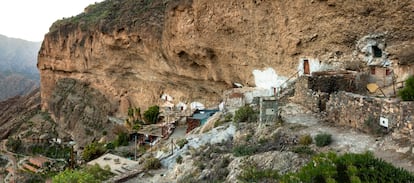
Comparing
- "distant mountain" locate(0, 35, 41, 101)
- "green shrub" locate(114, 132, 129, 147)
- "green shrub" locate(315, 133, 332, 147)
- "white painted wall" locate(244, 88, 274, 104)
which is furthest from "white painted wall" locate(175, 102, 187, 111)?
"distant mountain" locate(0, 35, 41, 101)

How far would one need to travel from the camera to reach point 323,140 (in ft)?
27.9

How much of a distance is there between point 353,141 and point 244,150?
2424 millimetres

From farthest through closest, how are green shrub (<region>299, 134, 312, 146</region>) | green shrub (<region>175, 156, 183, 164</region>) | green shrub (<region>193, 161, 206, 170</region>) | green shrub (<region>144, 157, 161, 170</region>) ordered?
green shrub (<region>144, 157, 161, 170</region>) → green shrub (<region>175, 156, 183, 164</region>) → green shrub (<region>193, 161, 206, 170</region>) → green shrub (<region>299, 134, 312, 146</region>)

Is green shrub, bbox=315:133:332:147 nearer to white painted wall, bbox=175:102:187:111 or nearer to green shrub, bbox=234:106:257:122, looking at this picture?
green shrub, bbox=234:106:257:122

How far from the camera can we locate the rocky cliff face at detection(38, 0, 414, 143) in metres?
15.5

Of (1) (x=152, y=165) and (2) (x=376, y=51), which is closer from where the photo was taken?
(1) (x=152, y=165)

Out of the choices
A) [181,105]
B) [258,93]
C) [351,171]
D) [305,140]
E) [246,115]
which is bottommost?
[181,105]

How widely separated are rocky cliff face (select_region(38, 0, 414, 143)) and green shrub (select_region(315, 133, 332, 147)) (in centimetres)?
755

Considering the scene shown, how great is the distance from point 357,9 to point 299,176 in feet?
38.9

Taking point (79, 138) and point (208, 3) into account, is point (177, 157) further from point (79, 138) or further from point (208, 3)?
point (79, 138)

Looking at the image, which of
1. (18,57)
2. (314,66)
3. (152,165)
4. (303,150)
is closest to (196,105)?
(314,66)

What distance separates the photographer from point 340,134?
29.8 feet

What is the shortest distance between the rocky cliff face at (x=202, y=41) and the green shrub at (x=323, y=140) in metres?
7.55

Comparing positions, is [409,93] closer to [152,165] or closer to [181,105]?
[152,165]
